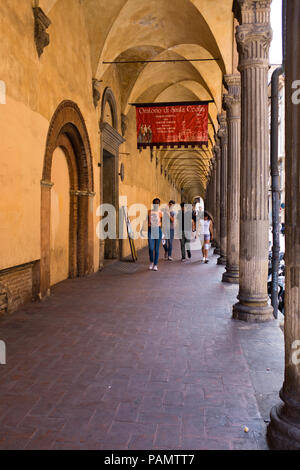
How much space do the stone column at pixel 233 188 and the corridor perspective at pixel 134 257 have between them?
1.3 inches

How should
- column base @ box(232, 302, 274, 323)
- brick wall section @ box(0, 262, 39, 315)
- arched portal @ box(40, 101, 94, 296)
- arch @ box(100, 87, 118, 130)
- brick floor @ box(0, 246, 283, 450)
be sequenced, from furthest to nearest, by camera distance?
arch @ box(100, 87, 118, 130) < arched portal @ box(40, 101, 94, 296) < brick wall section @ box(0, 262, 39, 315) < column base @ box(232, 302, 274, 323) < brick floor @ box(0, 246, 283, 450)

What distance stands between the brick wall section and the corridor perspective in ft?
0.11

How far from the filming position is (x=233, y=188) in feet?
29.7

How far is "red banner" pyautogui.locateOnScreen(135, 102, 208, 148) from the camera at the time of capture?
13.0 m

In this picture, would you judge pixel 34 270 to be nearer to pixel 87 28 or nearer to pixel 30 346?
pixel 30 346

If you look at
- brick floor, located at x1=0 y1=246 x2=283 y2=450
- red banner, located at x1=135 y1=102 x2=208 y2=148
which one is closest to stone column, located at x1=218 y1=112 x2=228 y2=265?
red banner, located at x1=135 y1=102 x2=208 y2=148

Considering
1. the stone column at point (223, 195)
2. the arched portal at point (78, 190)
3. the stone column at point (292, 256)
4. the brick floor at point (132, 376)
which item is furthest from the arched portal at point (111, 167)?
the stone column at point (292, 256)

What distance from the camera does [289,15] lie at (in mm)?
2641

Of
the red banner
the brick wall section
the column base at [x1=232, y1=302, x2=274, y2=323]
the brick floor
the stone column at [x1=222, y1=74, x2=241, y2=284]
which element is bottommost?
the brick floor

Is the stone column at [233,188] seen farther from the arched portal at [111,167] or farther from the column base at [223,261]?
the arched portal at [111,167]

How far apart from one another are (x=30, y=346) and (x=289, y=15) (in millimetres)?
3953

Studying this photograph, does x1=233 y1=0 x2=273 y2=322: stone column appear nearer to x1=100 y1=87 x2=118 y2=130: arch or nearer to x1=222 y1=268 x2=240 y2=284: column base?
x1=222 y1=268 x2=240 y2=284: column base

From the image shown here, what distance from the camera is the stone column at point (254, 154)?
19.1ft
